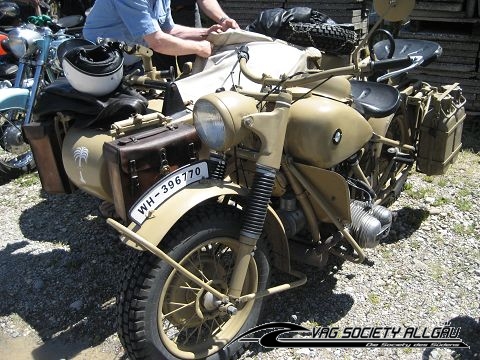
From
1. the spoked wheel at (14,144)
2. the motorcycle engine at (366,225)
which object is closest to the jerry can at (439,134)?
the motorcycle engine at (366,225)

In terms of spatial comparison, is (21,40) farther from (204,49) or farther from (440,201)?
(440,201)

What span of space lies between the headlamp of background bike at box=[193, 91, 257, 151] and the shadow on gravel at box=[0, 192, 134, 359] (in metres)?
1.27

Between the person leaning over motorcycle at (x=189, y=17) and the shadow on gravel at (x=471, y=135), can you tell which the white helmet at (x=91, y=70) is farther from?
the shadow on gravel at (x=471, y=135)

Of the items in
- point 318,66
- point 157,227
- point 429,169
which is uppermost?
point 318,66

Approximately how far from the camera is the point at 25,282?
3354 mm

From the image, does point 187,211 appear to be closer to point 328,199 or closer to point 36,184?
point 328,199

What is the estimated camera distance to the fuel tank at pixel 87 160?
253 cm

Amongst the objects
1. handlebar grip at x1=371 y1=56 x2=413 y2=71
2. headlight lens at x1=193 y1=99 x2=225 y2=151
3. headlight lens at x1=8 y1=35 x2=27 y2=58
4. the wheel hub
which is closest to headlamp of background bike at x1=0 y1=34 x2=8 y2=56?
headlight lens at x1=8 y1=35 x2=27 y2=58

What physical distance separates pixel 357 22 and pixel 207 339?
16.2 feet

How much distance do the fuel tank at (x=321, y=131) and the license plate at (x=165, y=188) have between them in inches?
18.6

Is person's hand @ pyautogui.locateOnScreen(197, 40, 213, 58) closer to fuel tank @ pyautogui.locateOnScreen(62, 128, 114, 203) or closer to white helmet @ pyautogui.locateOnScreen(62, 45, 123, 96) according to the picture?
white helmet @ pyautogui.locateOnScreen(62, 45, 123, 96)

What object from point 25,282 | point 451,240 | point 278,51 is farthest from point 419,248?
point 25,282

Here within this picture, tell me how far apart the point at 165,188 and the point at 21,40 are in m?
3.34

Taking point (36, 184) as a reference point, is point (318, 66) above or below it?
above
